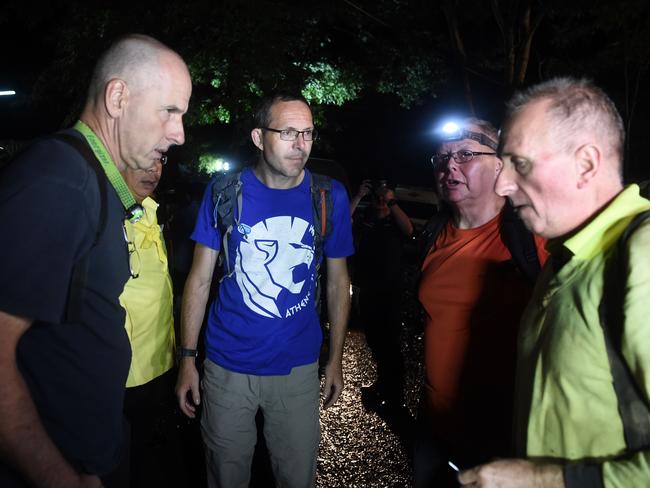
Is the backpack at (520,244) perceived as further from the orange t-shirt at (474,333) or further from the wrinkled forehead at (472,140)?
the wrinkled forehead at (472,140)

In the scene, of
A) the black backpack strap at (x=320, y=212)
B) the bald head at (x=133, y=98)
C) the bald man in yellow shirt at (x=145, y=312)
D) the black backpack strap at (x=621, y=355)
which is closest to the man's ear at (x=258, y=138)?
the black backpack strap at (x=320, y=212)

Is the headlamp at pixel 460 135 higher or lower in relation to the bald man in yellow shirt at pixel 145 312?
higher

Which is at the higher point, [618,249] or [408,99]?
[408,99]

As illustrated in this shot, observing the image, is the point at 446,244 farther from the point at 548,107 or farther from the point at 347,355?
the point at 347,355

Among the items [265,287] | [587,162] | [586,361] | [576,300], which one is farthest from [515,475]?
[265,287]

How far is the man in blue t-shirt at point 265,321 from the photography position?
2.82 meters

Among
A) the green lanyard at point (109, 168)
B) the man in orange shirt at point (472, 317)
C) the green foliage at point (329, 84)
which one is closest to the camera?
the green lanyard at point (109, 168)

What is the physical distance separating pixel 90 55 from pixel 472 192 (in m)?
9.63

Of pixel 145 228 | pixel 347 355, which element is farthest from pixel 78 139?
pixel 347 355

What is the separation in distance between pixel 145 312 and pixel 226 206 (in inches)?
30.9

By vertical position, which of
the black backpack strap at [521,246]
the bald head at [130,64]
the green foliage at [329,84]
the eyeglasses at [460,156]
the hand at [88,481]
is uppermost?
the green foliage at [329,84]

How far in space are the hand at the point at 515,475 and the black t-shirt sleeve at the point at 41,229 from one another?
1.34 metres

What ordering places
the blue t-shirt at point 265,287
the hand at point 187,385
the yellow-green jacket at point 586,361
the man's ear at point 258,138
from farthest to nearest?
1. the man's ear at point 258,138
2. the hand at point 187,385
3. the blue t-shirt at point 265,287
4. the yellow-green jacket at point 586,361

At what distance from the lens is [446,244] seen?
284cm
